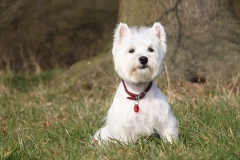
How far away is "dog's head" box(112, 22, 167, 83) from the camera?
4898mm

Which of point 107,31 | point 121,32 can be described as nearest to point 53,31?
point 107,31

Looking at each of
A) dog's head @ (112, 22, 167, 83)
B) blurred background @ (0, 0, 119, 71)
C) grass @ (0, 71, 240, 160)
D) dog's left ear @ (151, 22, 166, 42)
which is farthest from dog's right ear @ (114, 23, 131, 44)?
blurred background @ (0, 0, 119, 71)

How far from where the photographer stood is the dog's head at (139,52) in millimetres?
4898

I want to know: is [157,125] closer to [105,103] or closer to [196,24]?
[105,103]

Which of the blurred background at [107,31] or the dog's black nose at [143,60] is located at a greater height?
the dog's black nose at [143,60]

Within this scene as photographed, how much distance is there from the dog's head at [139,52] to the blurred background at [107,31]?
3138mm

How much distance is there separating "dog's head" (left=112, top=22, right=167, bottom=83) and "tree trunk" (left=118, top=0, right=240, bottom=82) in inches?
132

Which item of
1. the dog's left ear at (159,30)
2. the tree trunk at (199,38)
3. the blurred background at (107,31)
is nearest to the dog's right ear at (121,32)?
the dog's left ear at (159,30)

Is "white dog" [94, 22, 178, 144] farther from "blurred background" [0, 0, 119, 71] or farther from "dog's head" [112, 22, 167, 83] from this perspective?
"blurred background" [0, 0, 119, 71]

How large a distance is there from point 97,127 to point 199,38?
3.44 meters

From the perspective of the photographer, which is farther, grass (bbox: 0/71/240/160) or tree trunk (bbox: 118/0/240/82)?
tree trunk (bbox: 118/0/240/82)

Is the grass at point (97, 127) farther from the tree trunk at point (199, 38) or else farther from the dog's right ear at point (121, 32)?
the dog's right ear at point (121, 32)

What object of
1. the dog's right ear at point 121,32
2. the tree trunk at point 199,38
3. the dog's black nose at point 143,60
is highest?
the dog's right ear at point 121,32

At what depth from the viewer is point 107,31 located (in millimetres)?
14156
